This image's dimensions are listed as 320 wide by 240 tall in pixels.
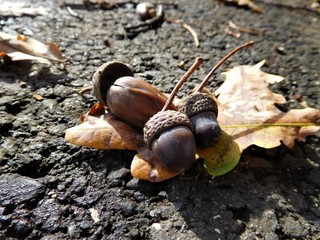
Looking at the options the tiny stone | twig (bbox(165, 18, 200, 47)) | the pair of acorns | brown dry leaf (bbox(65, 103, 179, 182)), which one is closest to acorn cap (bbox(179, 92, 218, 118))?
the pair of acorns

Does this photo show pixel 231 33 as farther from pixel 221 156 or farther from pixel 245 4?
pixel 221 156

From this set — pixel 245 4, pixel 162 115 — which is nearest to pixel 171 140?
pixel 162 115

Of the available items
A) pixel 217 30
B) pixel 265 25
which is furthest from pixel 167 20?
pixel 265 25

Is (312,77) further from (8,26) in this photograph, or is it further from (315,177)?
(8,26)

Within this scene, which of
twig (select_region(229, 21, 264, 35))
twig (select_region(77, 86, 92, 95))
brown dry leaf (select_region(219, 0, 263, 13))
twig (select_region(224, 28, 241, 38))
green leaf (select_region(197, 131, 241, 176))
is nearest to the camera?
green leaf (select_region(197, 131, 241, 176))

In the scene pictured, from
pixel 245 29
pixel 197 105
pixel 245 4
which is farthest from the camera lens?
pixel 245 4

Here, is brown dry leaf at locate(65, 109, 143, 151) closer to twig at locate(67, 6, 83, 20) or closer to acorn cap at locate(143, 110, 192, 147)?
acorn cap at locate(143, 110, 192, 147)
